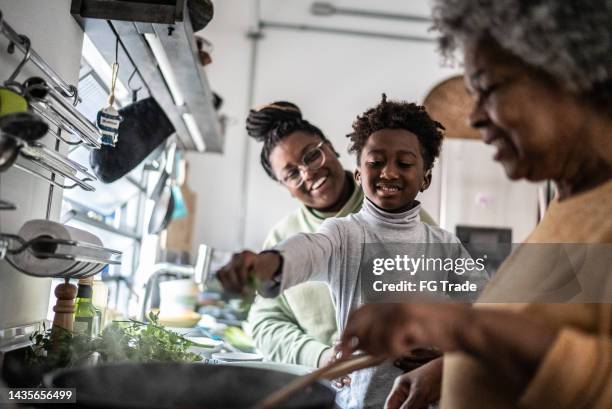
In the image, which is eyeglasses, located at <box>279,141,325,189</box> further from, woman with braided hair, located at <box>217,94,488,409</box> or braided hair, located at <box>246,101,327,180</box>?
woman with braided hair, located at <box>217,94,488,409</box>

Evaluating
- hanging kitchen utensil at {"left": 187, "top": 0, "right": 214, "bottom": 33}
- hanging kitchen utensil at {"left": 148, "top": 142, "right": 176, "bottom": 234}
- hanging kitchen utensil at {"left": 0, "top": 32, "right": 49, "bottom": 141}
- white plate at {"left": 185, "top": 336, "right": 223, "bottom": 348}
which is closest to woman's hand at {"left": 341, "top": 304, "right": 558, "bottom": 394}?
hanging kitchen utensil at {"left": 0, "top": 32, "right": 49, "bottom": 141}

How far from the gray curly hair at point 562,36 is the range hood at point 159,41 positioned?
2.28 ft

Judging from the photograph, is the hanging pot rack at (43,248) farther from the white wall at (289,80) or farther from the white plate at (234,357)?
the white wall at (289,80)

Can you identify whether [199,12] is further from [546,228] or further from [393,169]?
[546,228]

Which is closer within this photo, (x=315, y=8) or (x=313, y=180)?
(x=313, y=180)

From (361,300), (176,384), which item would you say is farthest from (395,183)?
(176,384)

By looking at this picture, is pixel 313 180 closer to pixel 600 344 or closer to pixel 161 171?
pixel 600 344

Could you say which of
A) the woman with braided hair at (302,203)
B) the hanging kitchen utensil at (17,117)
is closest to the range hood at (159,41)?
the woman with braided hair at (302,203)

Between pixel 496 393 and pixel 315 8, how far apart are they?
6.71ft

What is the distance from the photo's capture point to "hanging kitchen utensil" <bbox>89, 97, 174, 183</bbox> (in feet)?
3.68

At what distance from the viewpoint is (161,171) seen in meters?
1.94

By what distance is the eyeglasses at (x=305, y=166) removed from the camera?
108 cm

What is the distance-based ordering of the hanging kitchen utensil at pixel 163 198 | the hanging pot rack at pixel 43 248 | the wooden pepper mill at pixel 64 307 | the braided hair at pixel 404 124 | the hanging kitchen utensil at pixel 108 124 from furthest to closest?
the hanging kitchen utensil at pixel 163 198 < the hanging kitchen utensil at pixel 108 124 < the wooden pepper mill at pixel 64 307 < the braided hair at pixel 404 124 < the hanging pot rack at pixel 43 248

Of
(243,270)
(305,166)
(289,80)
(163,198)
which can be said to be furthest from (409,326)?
(163,198)
